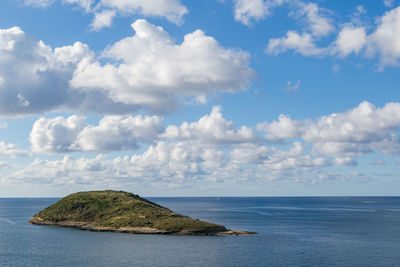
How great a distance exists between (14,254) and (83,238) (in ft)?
114

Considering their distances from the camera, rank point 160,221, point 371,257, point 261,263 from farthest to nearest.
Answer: point 160,221 < point 371,257 < point 261,263

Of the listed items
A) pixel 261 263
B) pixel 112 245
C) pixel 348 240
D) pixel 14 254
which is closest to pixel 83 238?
pixel 112 245

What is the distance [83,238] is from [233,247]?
2457 inches

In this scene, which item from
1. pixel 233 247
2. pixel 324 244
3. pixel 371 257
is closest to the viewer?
pixel 371 257

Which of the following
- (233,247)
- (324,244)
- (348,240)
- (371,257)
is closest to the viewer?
(371,257)

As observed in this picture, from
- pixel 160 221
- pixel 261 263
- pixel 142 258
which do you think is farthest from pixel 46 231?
pixel 261 263

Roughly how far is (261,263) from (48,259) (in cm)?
6165

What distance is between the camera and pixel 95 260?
374 ft

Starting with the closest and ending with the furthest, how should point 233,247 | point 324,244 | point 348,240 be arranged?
point 233,247, point 324,244, point 348,240

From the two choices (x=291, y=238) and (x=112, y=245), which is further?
(x=291, y=238)

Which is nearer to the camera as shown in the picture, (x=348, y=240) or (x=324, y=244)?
(x=324, y=244)

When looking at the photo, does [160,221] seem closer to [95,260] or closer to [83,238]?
[83,238]

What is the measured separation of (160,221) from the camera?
178375mm

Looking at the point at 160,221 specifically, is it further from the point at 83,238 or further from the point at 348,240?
the point at 348,240
